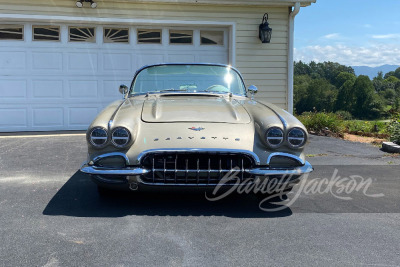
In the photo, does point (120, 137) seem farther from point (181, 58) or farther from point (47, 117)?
point (181, 58)

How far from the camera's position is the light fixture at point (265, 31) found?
26.6ft

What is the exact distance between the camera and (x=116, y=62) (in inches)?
318

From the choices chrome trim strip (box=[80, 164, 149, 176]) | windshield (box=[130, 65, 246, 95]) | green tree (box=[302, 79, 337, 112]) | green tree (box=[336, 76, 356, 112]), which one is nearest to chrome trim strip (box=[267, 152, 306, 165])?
chrome trim strip (box=[80, 164, 149, 176])

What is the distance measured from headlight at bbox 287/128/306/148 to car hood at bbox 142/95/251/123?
0.39 metres

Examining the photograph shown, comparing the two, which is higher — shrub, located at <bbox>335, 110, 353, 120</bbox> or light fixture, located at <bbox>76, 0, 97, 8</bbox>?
light fixture, located at <bbox>76, 0, 97, 8</bbox>

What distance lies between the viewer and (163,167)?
9.82ft

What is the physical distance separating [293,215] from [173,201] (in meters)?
1.01

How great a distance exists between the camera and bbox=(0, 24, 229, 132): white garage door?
7.70 metres

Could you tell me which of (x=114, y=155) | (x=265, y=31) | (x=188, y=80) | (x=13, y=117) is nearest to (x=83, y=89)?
(x=13, y=117)

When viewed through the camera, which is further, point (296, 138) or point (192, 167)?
point (296, 138)

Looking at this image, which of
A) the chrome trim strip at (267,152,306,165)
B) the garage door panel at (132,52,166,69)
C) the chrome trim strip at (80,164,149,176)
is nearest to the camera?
the chrome trim strip at (80,164,149,176)

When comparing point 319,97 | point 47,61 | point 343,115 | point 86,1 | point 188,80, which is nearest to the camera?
point 188,80

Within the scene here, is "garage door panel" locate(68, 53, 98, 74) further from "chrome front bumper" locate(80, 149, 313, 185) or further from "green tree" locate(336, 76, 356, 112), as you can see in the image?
"green tree" locate(336, 76, 356, 112)

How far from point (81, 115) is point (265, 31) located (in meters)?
4.18
